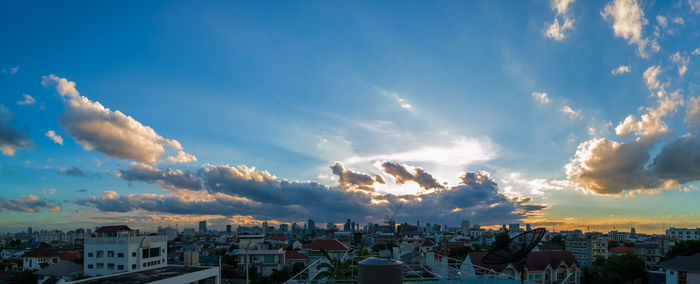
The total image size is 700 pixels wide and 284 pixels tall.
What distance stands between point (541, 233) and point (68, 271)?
66316mm

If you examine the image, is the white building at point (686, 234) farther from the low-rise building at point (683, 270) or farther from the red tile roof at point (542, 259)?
the red tile roof at point (542, 259)

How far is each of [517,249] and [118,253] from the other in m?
47.2

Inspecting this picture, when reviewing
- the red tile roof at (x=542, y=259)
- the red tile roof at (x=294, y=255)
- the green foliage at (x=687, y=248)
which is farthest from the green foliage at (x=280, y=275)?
the green foliage at (x=687, y=248)

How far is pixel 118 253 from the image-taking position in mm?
46344

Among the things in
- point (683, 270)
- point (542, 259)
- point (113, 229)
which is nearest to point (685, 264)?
point (683, 270)

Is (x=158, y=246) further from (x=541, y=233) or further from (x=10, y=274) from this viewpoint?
(x=541, y=233)

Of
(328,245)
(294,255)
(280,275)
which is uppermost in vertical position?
(280,275)

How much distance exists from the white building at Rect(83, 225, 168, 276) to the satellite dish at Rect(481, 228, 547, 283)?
1656 inches

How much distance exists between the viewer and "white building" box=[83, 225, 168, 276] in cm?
4622

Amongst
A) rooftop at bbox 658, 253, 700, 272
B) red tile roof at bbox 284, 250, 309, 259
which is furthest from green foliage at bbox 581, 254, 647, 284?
red tile roof at bbox 284, 250, 309, 259

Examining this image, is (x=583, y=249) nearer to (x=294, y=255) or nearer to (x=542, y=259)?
(x=542, y=259)

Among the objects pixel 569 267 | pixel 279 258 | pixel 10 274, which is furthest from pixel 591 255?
pixel 10 274

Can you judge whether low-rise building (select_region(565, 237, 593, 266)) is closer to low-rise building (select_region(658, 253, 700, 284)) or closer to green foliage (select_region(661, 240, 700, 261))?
green foliage (select_region(661, 240, 700, 261))

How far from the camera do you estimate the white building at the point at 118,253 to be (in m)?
46.2
